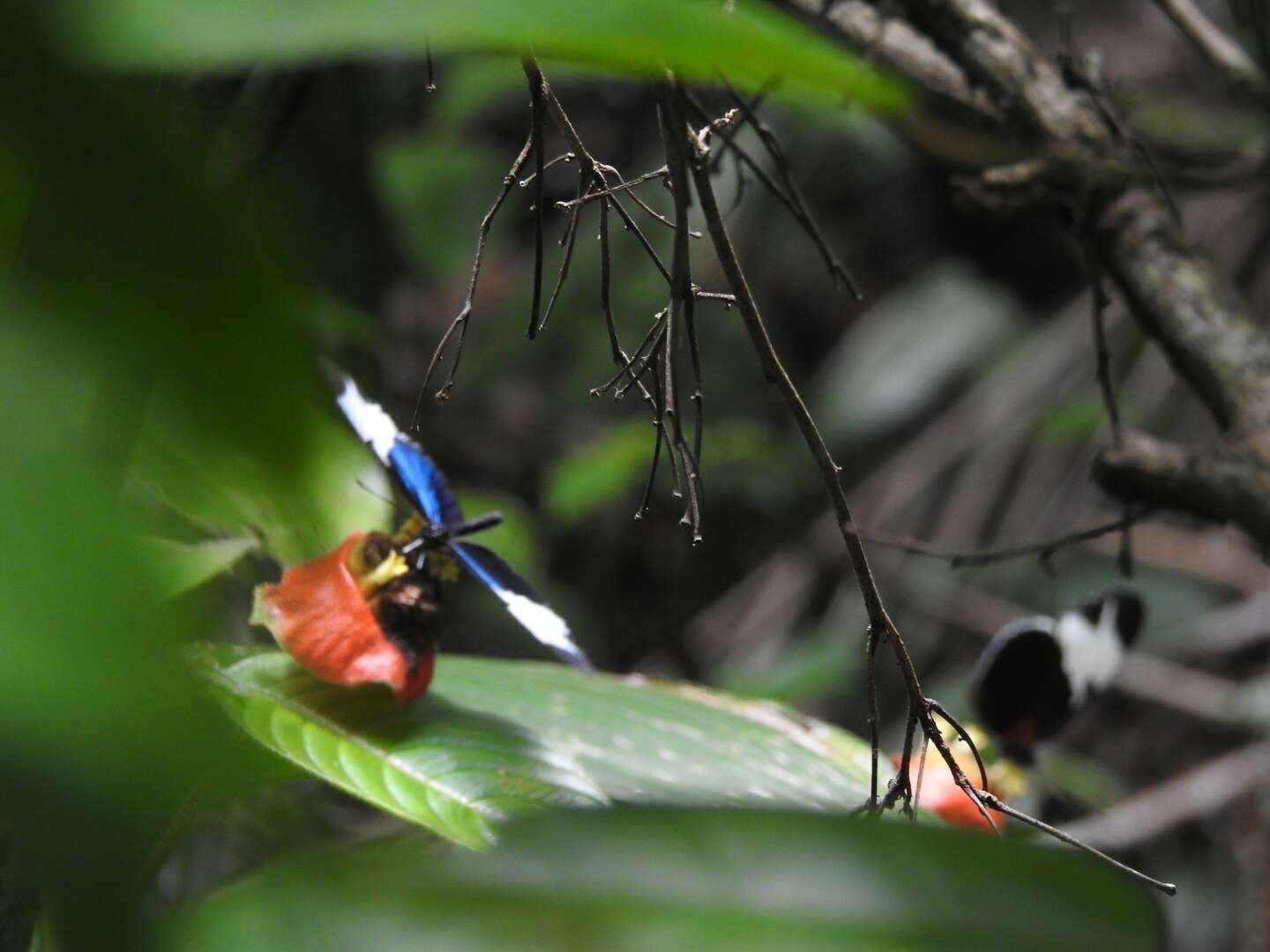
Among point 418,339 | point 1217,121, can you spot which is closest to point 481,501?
point 418,339

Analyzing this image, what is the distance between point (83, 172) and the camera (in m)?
0.16

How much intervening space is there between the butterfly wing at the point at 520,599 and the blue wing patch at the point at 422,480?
1.4 inches

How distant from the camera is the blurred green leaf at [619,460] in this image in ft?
6.97

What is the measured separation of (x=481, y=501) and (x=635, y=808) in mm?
1656

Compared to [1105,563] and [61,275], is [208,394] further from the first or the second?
[1105,563]

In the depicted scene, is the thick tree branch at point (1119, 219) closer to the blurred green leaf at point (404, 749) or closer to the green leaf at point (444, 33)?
the blurred green leaf at point (404, 749)

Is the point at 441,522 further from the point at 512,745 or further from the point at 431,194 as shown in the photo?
the point at 431,194

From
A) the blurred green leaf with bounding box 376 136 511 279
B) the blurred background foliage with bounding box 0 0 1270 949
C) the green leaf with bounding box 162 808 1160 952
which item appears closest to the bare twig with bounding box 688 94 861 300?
the blurred background foliage with bounding box 0 0 1270 949

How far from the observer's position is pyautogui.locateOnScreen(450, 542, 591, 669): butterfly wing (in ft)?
1.99

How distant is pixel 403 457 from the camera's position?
2.34 feet

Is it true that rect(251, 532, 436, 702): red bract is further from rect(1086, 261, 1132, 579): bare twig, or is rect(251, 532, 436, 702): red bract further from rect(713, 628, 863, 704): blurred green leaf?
rect(713, 628, 863, 704): blurred green leaf

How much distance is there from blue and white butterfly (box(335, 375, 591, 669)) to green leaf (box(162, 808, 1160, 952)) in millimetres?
351

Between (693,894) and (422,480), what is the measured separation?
1.63 ft

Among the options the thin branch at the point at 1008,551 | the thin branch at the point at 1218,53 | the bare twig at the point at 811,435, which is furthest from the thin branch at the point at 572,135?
the thin branch at the point at 1218,53
